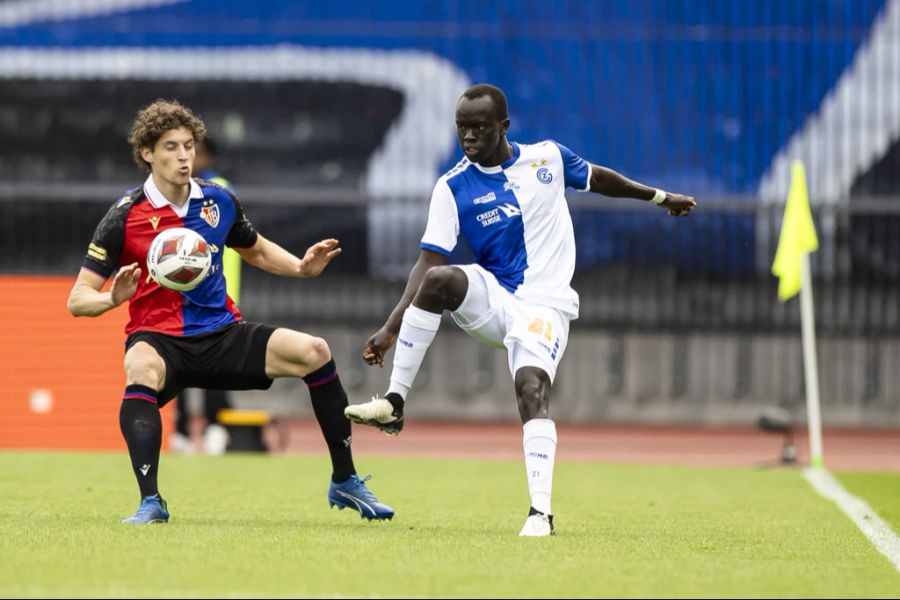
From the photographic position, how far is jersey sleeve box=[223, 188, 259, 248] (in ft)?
25.4

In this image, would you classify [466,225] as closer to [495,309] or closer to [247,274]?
[495,309]

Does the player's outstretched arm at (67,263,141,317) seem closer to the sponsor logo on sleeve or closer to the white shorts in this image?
the sponsor logo on sleeve

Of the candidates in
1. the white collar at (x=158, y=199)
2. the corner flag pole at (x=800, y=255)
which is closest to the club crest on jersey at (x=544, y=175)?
the white collar at (x=158, y=199)

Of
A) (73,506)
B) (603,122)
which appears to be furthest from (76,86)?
(73,506)

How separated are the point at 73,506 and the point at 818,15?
13641 mm

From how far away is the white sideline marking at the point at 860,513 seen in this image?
22.4 ft

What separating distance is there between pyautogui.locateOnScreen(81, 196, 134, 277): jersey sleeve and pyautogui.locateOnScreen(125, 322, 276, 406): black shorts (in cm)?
35

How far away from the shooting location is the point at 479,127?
706 cm

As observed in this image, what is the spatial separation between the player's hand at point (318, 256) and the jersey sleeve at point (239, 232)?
35cm

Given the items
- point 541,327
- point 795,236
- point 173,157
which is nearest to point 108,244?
point 173,157

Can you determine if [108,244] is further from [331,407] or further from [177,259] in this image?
[331,407]

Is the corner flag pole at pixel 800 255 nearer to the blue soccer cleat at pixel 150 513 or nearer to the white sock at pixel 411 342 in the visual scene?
the white sock at pixel 411 342

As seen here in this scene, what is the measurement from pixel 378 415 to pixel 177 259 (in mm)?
1167

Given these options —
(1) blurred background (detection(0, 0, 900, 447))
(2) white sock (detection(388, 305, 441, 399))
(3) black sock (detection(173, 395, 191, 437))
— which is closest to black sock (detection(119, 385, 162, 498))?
(2) white sock (detection(388, 305, 441, 399))
